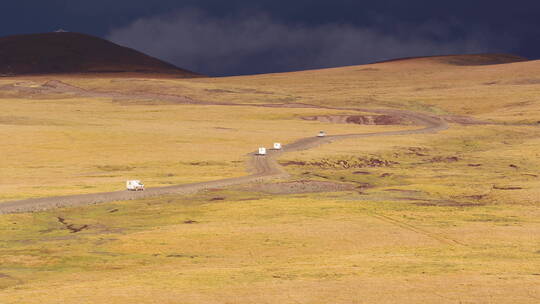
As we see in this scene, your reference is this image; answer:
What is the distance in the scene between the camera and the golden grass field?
2917 centimetres

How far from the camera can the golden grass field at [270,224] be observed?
95.7ft

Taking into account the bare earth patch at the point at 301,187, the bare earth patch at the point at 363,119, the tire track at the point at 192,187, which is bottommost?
the bare earth patch at the point at 301,187

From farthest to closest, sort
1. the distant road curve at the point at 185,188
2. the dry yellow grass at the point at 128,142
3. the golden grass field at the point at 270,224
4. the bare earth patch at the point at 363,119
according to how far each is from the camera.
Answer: the bare earth patch at the point at 363,119, the dry yellow grass at the point at 128,142, the distant road curve at the point at 185,188, the golden grass field at the point at 270,224

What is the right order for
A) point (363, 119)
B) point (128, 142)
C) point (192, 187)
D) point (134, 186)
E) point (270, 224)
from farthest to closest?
point (363, 119), point (128, 142), point (192, 187), point (134, 186), point (270, 224)

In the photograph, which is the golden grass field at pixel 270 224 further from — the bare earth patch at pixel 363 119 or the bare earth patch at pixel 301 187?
the bare earth patch at pixel 363 119

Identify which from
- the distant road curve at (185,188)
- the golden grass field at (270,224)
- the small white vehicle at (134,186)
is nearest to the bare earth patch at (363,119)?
the golden grass field at (270,224)

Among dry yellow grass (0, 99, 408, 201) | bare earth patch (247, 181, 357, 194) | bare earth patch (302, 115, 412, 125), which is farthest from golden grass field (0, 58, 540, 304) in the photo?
bare earth patch (302, 115, 412, 125)

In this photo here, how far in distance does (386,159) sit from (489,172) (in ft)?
47.6

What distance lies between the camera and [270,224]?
47250mm

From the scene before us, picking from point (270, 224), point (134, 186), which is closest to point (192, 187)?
point (134, 186)

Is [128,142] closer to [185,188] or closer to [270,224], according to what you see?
[185,188]

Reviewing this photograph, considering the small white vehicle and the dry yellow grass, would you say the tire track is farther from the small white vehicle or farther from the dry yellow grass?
the dry yellow grass

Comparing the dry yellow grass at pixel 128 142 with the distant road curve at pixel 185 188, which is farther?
the dry yellow grass at pixel 128 142

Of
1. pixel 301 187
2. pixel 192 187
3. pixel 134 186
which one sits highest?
pixel 134 186
